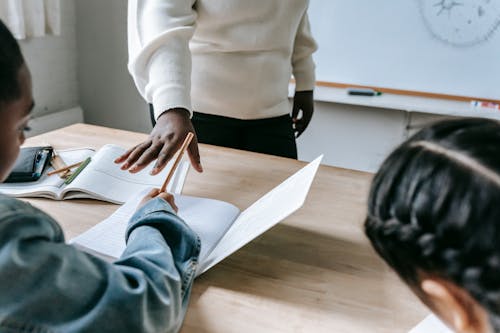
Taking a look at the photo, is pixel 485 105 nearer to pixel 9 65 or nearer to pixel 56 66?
pixel 56 66

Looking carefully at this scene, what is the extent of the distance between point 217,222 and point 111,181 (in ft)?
0.88

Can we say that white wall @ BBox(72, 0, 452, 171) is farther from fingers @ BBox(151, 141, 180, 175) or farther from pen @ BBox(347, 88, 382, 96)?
fingers @ BBox(151, 141, 180, 175)

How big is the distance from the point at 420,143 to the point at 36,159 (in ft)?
2.71

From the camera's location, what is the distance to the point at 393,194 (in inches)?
17.0

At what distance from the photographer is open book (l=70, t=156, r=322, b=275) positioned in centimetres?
68

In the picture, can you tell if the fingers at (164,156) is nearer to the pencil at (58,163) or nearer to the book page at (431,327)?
the pencil at (58,163)

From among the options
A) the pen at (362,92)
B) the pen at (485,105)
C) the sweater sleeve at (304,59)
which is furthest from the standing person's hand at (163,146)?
the pen at (485,105)

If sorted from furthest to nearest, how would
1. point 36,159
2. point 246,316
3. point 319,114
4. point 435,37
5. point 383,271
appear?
1. point 319,114
2. point 435,37
3. point 36,159
4. point 383,271
5. point 246,316

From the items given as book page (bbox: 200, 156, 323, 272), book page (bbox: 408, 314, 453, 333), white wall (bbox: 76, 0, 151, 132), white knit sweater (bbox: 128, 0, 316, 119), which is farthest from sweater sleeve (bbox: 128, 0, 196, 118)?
white wall (bbox: 76, 0, 151, 132)

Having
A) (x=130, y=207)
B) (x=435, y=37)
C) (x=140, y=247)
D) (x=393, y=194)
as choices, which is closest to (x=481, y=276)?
(x=393, y=194)

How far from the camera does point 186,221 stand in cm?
81

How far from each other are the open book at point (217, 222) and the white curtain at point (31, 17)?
1281 mm

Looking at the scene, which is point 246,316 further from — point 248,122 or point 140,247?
point 248,122

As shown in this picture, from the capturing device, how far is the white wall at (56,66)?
7.00 feet
